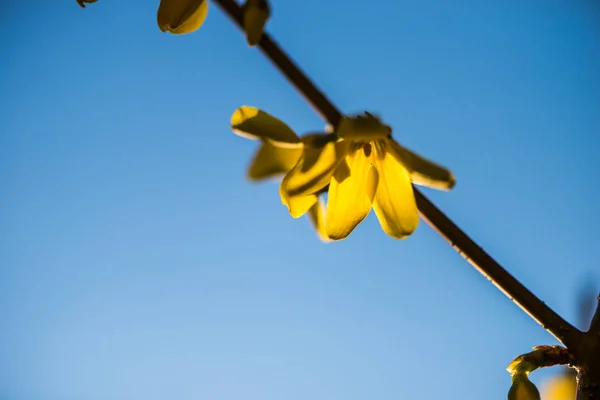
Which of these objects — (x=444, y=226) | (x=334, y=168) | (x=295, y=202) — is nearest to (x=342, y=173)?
(x=334, y=168)

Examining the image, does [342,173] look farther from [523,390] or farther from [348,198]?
[523,390]

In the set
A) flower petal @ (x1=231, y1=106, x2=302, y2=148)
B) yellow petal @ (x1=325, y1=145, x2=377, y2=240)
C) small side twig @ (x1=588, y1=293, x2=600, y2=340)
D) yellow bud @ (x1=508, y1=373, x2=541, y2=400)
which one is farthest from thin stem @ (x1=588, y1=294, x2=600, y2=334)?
flower petal @ (x1=231, y1=106, x2=302, y2=148)

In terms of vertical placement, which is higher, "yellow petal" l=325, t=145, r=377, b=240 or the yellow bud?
"yellow petal" l=325, t=145, r=377, b=240

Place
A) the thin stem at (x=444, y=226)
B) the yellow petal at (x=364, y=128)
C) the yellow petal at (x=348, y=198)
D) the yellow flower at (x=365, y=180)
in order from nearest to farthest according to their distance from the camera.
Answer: the thin stem at (x=444, y=226)
the yellow petal at (x=364, y=128)
the yellow flower at (x=365, y=180)
the yellow petal at (x=348, y=198)

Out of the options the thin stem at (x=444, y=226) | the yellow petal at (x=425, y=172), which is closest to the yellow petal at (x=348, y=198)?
the yellow petal at (x=425, y=172)

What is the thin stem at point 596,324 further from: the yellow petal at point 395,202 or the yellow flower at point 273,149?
the yellow flower at point 273,149

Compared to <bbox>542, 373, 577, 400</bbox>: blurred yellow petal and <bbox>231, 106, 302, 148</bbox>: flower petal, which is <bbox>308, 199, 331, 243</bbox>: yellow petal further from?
<bbox>542, 373, 577, 400</bbox>: blurred yellow petal

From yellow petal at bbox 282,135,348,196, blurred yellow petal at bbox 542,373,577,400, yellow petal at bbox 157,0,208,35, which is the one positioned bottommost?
blurred yellow petal at bbox 542,373,577,400

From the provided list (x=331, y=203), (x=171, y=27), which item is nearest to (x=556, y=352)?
(x=331, y=203)

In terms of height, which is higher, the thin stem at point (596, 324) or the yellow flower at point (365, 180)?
the yellow flower at point (365, 180)
